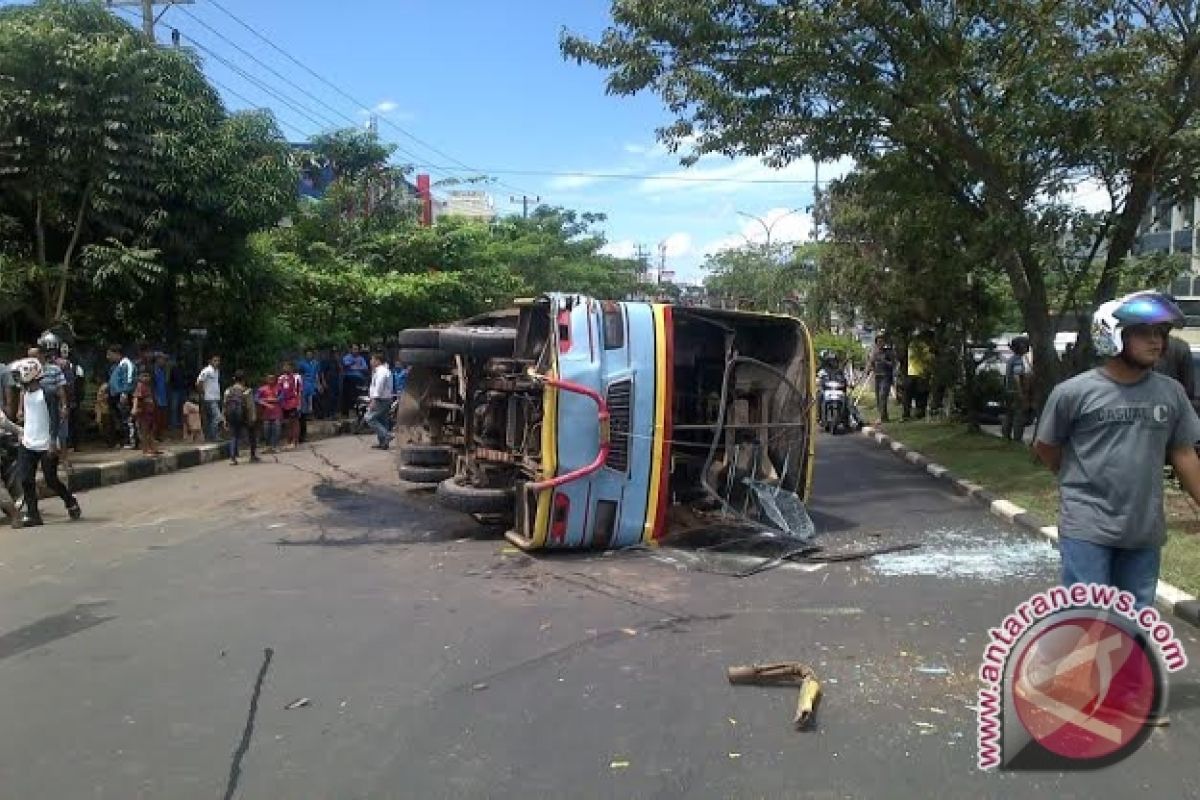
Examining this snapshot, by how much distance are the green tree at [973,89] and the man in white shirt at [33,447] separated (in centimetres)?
732

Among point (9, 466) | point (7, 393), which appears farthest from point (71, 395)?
point (9, 466)

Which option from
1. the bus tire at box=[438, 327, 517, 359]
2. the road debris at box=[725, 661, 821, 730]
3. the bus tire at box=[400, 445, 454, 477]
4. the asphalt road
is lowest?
the asphalt road

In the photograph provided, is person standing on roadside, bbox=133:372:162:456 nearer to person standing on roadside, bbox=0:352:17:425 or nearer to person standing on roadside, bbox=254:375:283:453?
person standing on roadside, bbox=254:375:283:453

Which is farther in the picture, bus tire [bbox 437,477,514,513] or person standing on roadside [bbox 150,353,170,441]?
person standing on roadside [bbox 150,353,170,441]

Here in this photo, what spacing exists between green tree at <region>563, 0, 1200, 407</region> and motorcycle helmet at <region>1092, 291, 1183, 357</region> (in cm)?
714

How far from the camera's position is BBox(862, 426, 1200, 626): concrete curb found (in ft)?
20.1

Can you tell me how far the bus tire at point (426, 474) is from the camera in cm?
1068

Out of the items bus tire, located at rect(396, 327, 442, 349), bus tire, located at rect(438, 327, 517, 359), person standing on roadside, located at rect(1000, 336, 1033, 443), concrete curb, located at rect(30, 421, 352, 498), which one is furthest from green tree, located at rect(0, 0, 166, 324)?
person standing on roadside, located at rect(1000, 336, 1033, 443)

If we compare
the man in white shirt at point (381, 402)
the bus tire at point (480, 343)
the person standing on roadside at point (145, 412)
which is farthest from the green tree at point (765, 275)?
the bus tire at point (480, 343)

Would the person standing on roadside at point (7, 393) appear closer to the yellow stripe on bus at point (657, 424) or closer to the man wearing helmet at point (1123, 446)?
the yellow stripe on bus at point (657, 424)

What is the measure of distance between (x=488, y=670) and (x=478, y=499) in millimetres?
3343

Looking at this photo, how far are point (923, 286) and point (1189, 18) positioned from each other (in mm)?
6033

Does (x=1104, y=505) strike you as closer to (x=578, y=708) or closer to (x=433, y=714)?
(x=578, y=708)

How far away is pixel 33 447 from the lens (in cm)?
1002
